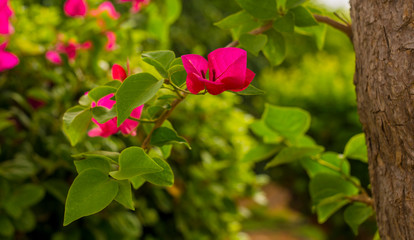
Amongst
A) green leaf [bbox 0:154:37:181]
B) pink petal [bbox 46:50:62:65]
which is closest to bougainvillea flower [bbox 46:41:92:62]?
pink petal [bbox 46:50:62:65]

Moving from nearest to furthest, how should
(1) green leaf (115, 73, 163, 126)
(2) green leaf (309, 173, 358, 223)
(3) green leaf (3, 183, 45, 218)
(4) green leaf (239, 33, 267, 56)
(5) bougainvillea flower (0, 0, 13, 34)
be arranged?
1. (1) green leaf (115, 73, 163, 126)
2. (4) green leaf (239, 33, 267, 56)
3. (2) green leaf (309, 173, 358, 223)
4. (3) green leaf (3, 183, 45, 218)
5. (5) bougainvillea flower (0, 0, 13, 34)

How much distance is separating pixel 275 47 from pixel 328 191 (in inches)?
8.3

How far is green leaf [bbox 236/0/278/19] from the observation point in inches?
19.5

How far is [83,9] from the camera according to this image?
56.7 inches

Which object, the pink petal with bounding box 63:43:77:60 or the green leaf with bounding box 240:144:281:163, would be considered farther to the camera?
the pink petal with bounding box 63:43:77:60

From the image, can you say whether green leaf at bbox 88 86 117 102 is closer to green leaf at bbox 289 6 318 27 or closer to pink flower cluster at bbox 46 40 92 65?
green leaf at bbox 289 6 318 27

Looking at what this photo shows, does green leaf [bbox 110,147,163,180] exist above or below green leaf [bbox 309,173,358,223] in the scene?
above

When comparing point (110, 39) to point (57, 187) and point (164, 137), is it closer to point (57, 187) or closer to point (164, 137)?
point (57, 187)

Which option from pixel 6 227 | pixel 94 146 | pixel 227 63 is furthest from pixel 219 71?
pixel 6 227

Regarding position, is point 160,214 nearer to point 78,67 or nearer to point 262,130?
point 78,67

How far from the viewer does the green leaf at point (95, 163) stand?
42 cm

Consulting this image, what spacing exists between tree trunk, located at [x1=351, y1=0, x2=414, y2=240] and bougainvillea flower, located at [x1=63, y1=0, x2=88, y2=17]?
1.15 metres

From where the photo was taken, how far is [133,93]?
39 cm

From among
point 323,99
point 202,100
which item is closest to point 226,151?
point 202,100
